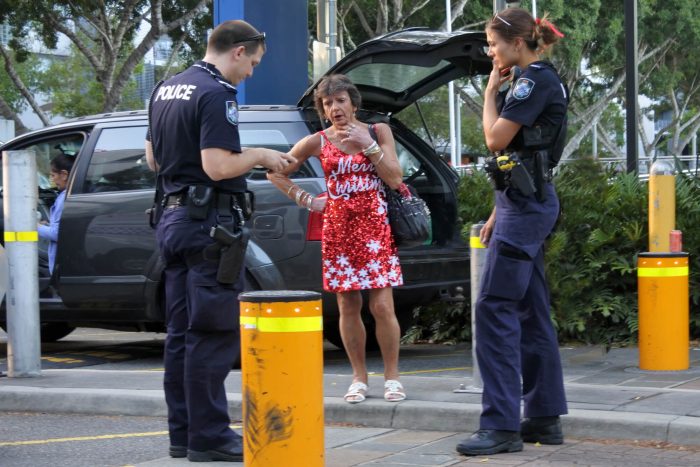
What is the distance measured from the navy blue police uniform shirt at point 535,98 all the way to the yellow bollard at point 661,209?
2487 millimetres

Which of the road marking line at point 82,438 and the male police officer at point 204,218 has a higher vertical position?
the male police officer at point 204,218

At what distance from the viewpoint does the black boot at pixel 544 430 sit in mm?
5527

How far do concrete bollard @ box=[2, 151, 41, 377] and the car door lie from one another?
0.64 meters

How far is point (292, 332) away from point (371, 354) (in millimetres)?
4602

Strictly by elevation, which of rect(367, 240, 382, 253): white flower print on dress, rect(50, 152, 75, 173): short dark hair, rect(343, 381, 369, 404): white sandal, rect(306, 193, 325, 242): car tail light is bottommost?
rect(343, 381, 369, 404): white sandal

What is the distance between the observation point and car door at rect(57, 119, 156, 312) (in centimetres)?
805

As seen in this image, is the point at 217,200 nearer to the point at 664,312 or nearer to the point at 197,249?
the point at 197,249

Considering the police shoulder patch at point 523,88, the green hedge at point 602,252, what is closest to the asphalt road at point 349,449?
the police shoulder patch at point 523,88

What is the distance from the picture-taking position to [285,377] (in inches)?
169

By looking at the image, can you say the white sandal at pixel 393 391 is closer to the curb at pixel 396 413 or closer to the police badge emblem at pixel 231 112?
the curb at pixel 396 413

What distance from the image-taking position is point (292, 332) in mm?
4297

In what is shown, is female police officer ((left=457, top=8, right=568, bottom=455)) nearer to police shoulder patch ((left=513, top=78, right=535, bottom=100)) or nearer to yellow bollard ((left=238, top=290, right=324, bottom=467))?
police shoulder patch ((left=513, top=78, right=535, bottom=100))

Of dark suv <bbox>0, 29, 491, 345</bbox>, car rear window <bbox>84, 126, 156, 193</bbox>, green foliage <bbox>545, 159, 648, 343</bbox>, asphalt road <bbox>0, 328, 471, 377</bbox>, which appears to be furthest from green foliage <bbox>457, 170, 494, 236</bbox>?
car rear window <bbox>84, 126, 156, 193</bbox>

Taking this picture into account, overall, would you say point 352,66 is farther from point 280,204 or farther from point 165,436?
point 165,436
